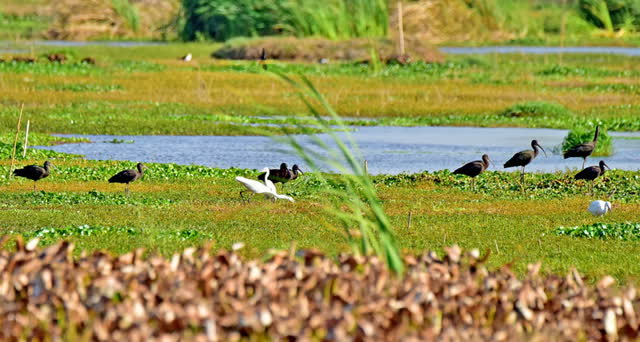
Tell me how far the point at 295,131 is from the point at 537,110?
1102 centimetres

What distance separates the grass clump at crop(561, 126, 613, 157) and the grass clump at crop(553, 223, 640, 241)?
14809 mm

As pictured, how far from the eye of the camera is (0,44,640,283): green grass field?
1797 centimetres

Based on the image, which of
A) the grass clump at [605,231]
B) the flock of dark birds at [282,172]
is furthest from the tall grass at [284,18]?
the grass clump at [605,231]

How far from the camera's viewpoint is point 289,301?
8.23 metres

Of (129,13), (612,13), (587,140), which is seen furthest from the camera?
(129,13)

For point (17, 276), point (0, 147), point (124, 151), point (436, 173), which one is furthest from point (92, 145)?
point (17, 276)

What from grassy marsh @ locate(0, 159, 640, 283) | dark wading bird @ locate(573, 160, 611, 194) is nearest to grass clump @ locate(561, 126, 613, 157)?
grassy marsh @ locate(0, 159, 640, 283)

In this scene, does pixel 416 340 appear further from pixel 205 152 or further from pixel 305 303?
pixel 205 152

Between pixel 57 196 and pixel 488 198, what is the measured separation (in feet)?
27.9

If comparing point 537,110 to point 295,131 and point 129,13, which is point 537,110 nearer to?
point 295,131

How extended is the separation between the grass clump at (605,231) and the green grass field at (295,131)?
258mm

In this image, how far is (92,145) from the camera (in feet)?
118

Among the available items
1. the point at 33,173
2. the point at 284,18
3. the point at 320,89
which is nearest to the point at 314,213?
the point at 33,173

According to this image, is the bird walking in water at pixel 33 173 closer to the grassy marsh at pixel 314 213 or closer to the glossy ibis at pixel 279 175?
the grassy marsh at pixel 314 213
